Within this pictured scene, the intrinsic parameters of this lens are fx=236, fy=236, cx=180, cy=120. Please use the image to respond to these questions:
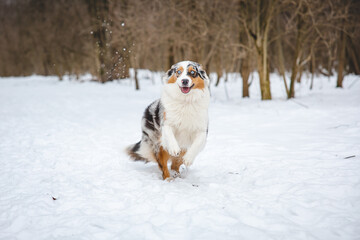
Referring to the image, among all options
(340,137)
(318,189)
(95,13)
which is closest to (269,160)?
(318,189)

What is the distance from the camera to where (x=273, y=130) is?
255 inches

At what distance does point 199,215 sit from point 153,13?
12999 mm

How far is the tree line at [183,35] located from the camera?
10.9 metres

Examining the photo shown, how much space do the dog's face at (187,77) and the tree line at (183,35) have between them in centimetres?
548

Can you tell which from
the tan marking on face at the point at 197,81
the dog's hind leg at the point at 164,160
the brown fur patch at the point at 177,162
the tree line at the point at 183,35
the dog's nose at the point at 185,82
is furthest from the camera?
the tree line at the point at 183,35

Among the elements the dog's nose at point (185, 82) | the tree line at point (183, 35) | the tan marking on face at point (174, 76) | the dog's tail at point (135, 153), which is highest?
the tree line at point (183, 35)

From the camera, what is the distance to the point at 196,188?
3258mm

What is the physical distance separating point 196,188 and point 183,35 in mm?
10720

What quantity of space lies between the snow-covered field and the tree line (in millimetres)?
4530

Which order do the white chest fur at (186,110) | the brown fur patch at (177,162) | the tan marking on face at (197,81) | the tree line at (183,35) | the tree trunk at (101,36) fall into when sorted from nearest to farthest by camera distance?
the tan marking on face at (197,81) < the white chest fur at (186,110) < the brown fur patch at (177,162) < the tree line at (183,35) < the tree trunk at (101,36)

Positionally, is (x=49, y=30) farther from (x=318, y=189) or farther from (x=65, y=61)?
(x=318, y=189)

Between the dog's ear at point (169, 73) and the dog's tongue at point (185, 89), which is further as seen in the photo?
the dog's ear at point (169, 73)

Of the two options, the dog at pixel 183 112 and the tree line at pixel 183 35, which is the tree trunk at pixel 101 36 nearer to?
the tree line at pixel 183 35

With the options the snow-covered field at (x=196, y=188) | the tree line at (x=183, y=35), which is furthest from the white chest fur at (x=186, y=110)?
the tree line at (x=183, y=35)
